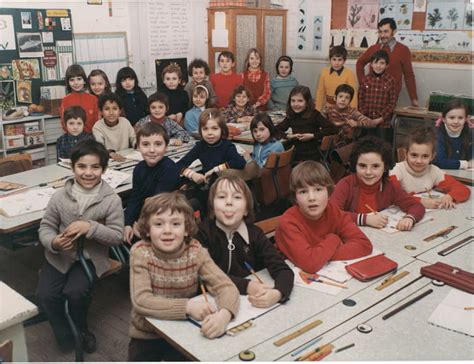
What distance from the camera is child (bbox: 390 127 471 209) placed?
111 inches

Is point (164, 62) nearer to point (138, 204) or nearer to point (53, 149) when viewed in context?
point (53, 149)

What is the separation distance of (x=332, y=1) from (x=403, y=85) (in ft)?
4.80

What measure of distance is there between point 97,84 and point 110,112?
2.66ft

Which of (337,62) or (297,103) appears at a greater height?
(337,62)

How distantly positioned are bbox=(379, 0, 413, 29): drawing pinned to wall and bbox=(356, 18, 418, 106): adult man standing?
0.50 feet

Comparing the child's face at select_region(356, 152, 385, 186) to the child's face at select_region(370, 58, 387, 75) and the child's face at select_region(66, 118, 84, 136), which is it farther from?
the child's face at select_region(370, 58, 387, 75)

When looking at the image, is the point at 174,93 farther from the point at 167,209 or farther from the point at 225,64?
the point at 167,209

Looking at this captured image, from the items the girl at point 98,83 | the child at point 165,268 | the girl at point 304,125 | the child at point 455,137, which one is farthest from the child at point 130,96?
the child at point 165,268

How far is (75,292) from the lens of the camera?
7.90ft

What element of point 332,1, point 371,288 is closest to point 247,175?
point 371,288

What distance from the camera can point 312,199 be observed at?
6.93 feet

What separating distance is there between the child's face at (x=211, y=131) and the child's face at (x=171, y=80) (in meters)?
1.74

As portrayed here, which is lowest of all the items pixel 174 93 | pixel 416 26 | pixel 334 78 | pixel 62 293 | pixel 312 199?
pixel 62 293

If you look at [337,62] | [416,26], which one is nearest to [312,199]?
[337,62]
